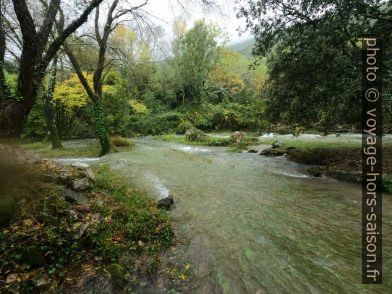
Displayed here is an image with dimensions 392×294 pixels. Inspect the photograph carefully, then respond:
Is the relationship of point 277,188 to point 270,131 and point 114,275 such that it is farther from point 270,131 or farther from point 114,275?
point 270,131

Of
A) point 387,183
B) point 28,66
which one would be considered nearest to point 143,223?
point 28,66

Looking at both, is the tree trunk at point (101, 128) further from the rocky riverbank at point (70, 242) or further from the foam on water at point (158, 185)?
the rocky riverbank at point (70, 242)

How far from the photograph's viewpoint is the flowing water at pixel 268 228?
3.70m

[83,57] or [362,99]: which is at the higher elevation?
[83,57]

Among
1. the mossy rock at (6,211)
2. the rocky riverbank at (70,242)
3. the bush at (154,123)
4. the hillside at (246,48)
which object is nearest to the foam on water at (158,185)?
the rocky riverbank at (70,242)

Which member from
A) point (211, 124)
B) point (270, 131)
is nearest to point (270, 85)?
point (270, 131)

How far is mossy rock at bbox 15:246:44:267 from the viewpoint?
3.27m

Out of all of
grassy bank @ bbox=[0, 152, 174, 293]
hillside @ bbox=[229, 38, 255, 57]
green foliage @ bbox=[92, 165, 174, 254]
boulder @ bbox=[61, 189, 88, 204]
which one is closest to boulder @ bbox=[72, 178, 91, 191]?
boulder @ bbox=[61, 189, 88, 204]

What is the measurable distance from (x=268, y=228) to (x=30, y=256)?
413cm

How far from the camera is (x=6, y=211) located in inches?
145

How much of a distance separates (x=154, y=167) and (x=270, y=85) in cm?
701

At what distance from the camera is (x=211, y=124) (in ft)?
91.6

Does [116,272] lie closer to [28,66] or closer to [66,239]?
[66,239]

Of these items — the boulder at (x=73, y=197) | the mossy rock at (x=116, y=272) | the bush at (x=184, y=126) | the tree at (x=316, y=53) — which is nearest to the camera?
the mossy rock at (x=116, y=272)
